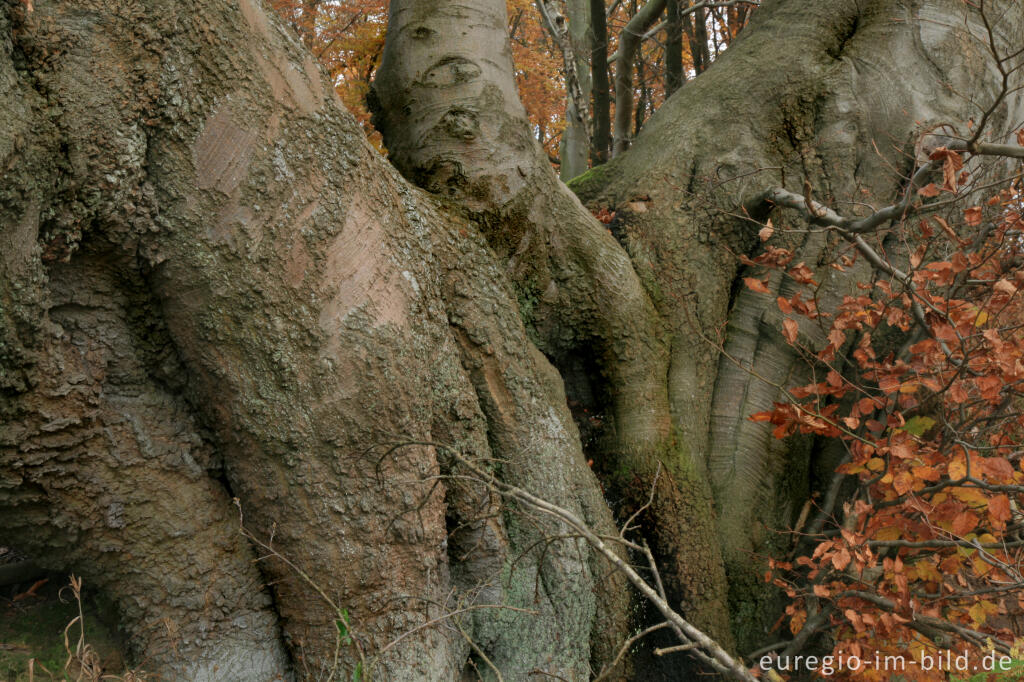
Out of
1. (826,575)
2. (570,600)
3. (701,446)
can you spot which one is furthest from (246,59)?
(826,575)

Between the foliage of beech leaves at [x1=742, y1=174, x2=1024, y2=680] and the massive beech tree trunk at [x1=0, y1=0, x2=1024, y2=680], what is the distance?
647 mm

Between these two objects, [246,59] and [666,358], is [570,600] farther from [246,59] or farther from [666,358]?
[246,59]

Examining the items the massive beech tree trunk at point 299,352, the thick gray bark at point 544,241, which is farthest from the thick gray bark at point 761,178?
the massive beech tree trunk at point 299,352

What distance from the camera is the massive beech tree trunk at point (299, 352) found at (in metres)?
2.37

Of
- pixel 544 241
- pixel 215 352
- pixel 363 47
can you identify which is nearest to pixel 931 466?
pixel 544 241

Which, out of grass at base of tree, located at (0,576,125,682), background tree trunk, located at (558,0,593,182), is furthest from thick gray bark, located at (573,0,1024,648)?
background tree trunk, located at (558,0,593,182)

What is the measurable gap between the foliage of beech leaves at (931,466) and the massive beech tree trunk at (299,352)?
A: 2.12 feet

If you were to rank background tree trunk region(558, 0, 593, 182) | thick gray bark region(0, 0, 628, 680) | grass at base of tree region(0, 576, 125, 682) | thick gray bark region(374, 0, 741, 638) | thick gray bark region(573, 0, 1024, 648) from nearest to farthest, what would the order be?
thick gray bark region(0, 0, 628, 680), grass at base of tree region(0, 576, 125, 682), thick gray bark region(374, 0, 741, 638), thick gray bark region(573, 0, 1024, 648), background tree trunk region(558, 0, 593, 182)

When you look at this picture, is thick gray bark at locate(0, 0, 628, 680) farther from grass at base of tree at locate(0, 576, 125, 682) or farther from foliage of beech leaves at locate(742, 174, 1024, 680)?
foliage of beech leaves at locate(742, 174, 1024, 680)

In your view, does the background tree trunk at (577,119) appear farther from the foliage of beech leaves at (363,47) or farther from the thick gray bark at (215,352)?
the thick gray bark at (215,352)

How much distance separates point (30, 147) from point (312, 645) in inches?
74.8

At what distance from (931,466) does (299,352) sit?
2.59 metres

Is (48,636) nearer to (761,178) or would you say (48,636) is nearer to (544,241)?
(544,241)

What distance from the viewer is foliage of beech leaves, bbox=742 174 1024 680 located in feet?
9.71
